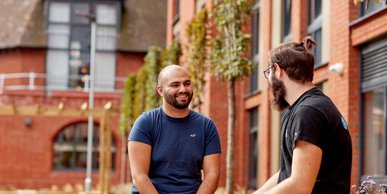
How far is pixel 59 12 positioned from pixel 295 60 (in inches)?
1608

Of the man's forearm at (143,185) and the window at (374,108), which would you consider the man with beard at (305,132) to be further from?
the window at (374,108)

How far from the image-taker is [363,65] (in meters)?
15.6

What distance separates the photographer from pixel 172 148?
6.75m

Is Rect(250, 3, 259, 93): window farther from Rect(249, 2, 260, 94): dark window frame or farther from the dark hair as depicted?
the dark hair

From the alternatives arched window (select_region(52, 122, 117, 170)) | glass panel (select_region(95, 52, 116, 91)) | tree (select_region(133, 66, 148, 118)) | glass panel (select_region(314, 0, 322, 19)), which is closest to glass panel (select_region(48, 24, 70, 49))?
glass panel (select_region(95, 52, 116, 91))

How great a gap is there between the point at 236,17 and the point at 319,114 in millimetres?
12864

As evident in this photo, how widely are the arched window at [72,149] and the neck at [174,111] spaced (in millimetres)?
36309

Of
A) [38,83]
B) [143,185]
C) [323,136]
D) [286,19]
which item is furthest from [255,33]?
[38,83]

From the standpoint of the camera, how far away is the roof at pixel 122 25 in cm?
4405

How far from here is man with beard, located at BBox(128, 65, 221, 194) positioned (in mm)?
6691

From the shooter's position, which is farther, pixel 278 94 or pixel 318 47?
pixel 318 47

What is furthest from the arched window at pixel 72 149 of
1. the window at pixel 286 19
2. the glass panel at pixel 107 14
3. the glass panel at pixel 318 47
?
the glass panel at pixel 318 47

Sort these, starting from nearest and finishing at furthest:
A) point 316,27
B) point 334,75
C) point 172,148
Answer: point 172,148 → point 334,75 → point 316,27

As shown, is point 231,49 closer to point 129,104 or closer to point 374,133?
point 374,133
